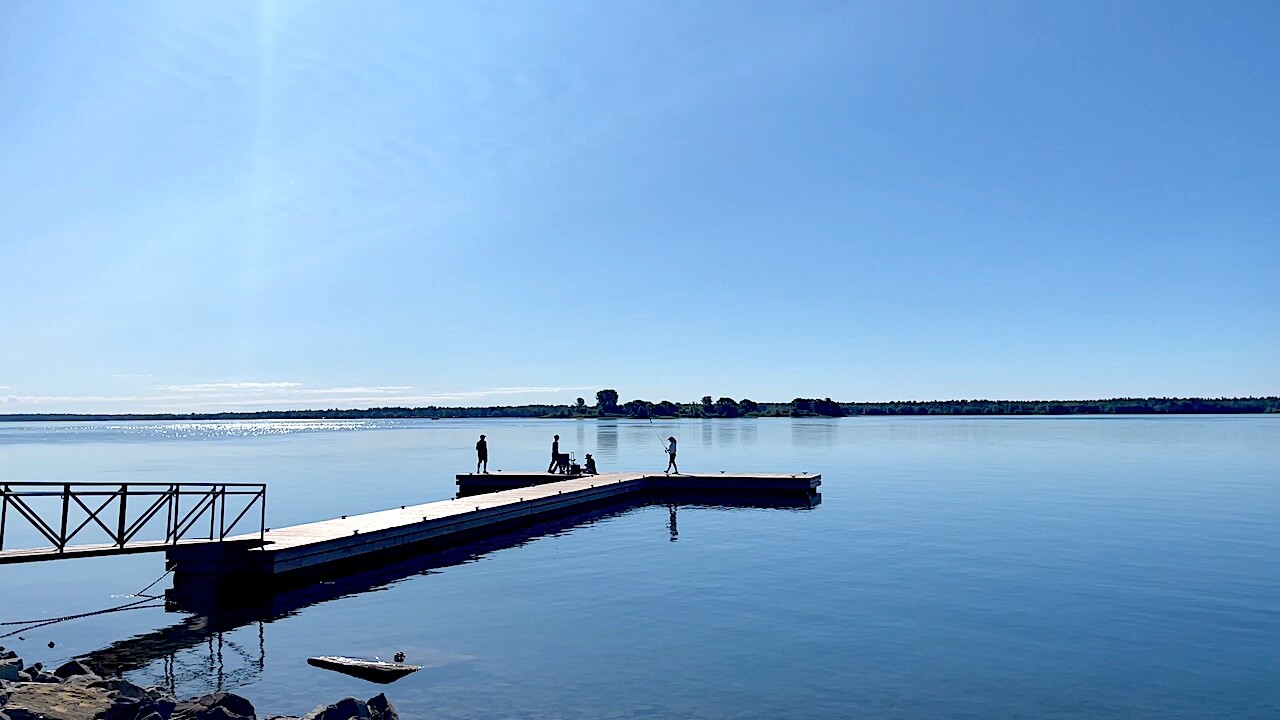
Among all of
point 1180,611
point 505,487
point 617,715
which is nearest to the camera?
point 617,715

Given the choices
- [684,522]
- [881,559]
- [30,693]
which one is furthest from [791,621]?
[684,522]

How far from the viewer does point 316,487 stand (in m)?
45.5

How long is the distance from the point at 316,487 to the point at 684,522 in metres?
22.9

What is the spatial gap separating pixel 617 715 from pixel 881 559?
1315 centimetres

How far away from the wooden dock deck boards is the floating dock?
21 millimetres

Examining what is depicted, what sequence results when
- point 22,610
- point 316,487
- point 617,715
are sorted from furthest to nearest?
point 316,487
point 22,610
point 617,715

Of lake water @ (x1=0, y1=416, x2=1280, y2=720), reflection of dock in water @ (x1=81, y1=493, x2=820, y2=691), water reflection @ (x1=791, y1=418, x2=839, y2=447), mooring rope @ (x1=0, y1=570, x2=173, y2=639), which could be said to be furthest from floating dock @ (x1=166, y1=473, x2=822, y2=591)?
water reflection @ (x1=791, y1=418, x2=839, y2=447)

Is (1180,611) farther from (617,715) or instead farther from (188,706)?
(188,706)

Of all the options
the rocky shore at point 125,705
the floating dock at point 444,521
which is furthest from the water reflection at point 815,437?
the rocky shore at point 125,705

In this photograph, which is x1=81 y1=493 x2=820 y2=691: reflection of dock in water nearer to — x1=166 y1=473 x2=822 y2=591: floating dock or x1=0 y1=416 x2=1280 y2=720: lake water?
x1=0 y1=416 x2=1280 y2=720: lake water

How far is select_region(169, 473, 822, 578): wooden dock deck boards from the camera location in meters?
18.5

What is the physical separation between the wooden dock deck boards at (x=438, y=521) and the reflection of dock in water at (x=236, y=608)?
0.36 meters

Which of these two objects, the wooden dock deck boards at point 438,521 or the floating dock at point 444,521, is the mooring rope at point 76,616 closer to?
the floating dock at point 444,521

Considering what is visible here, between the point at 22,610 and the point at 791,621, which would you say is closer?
the point at 791,621
